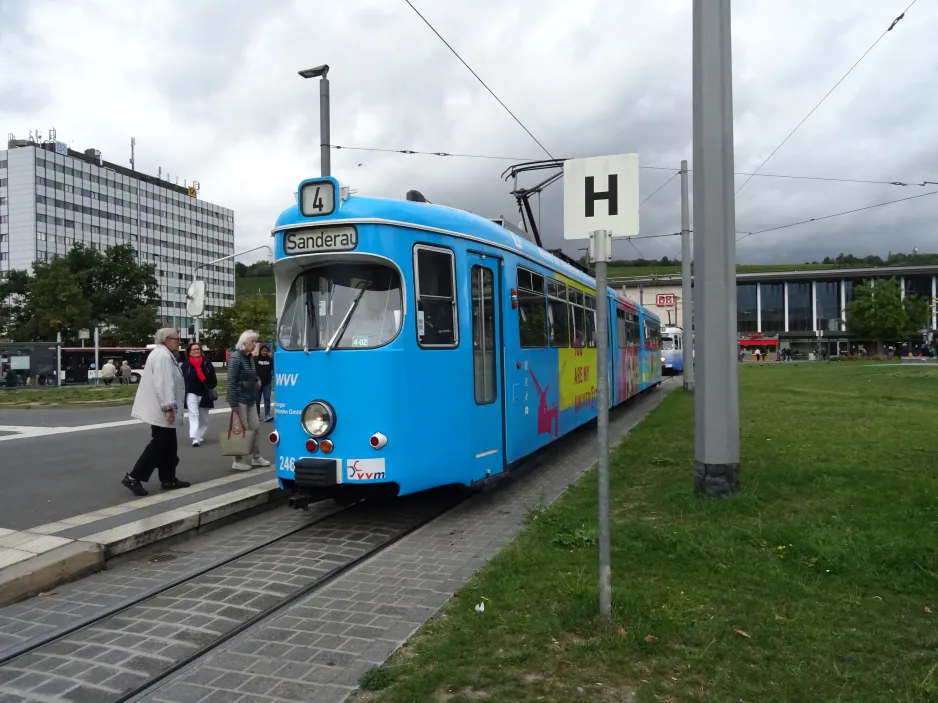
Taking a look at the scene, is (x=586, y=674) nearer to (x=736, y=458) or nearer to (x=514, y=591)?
(x=514, y=591)

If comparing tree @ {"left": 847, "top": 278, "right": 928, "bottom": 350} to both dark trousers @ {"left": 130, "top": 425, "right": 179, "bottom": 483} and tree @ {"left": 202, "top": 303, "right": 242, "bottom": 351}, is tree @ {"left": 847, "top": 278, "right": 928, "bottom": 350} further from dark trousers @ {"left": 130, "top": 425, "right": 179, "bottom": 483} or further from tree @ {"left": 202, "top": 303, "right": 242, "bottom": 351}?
dark trousers @ {"left": 130, "top": 425, "right": 179, "bottom": 483}

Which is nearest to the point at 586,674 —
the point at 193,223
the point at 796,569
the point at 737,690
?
the point at 737,690

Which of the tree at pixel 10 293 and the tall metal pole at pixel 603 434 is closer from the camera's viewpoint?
the tall metal pole at pixel 603 434

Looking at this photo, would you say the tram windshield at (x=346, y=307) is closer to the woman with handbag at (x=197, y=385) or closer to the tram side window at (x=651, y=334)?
the woman with handbag at (x=197, y=385)

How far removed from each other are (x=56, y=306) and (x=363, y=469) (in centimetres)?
5552

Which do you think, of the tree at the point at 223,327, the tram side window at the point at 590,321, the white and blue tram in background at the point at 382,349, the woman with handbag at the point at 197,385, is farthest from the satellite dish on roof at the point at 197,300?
the tree at the point at 223,327

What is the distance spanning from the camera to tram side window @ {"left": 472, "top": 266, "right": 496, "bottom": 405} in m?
7.50

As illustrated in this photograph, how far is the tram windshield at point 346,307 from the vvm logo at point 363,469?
1043mm

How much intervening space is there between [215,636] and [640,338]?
735 inches

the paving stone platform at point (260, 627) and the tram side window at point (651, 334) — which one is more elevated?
the tram side window at point (651, 334)

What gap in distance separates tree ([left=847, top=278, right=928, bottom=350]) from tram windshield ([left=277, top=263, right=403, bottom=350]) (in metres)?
76.0

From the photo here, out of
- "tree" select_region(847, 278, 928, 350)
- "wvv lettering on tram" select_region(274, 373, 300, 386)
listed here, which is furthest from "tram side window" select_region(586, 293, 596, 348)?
"tree" select_region(847, 278, 928, 350)

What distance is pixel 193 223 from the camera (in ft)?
417

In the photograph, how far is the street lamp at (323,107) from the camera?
15.1 m
